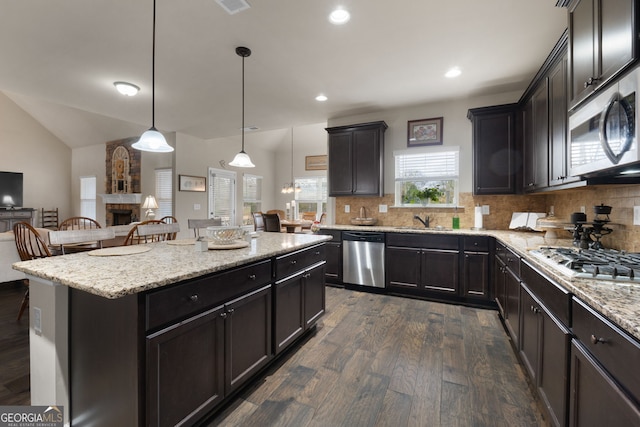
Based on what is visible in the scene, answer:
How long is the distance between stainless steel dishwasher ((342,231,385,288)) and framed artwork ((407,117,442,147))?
60.0 inches

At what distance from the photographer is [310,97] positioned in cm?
387

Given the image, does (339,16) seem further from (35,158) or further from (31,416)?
(35,158)

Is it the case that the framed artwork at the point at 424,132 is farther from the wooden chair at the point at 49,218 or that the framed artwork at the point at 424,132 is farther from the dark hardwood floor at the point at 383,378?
the wooden chair at the point at 49,218

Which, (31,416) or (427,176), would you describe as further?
(427,176)

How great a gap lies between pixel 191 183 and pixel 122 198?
7.76 feet

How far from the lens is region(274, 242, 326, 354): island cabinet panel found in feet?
6.93

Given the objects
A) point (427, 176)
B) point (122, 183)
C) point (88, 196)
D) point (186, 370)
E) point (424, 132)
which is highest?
point (424, 132)

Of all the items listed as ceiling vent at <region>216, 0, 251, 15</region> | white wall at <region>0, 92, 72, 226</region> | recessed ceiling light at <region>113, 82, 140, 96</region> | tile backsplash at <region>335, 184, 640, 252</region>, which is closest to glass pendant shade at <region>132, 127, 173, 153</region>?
ceiling vent at <region>216, 0, 251, 15</region>

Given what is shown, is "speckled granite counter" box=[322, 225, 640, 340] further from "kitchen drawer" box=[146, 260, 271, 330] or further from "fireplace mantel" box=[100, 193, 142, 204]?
"fireplace mantel" box=[100, 193, 142, 204]

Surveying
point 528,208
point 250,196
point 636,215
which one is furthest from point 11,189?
point 636,215

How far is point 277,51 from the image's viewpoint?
8.96ft

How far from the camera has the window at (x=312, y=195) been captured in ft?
31.2

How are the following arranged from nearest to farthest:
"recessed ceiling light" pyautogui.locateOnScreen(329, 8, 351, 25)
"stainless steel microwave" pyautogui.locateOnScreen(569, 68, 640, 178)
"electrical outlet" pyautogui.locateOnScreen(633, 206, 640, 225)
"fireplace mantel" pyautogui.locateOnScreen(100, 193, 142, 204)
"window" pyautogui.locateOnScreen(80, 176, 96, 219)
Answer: "stainless steel microwave" pyautogui.locateOnScreen(569, 68, 640, 178)
"electrical outlet" pyautogui.locateOnScreen(633, 206, 640, 225)
"recessed ceiling light" pyautogui.locateOnScreen(329, 8, 351, 25)
"fireplace mantel" pyautogui.locateOnScreen(100, 193, 142, 204)
"window" pyautogui.locateOnScreen(80, 176, 96, 219)

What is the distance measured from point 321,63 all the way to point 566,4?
1.96 m
